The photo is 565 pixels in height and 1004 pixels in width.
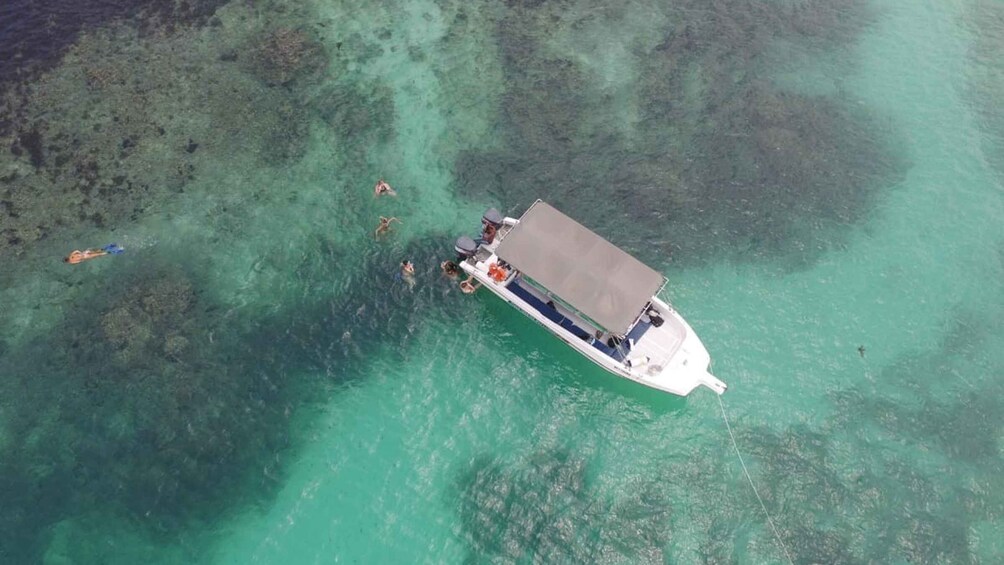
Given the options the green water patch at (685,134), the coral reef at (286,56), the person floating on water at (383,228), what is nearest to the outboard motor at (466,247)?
the person floating on water at (383,228)

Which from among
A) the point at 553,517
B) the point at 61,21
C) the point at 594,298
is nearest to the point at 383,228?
the point at 594,298

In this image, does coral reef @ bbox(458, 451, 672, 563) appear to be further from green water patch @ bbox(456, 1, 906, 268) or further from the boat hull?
green water patch @ bbox(456, 1, 906, 268)

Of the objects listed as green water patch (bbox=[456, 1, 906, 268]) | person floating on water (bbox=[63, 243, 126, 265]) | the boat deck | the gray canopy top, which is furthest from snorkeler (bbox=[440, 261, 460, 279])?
person floating on water (bbox=[63, 243, 126, 265])

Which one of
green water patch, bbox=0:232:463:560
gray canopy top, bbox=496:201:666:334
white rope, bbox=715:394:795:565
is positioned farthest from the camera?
gray canopy top, bbox=496:201:666:334

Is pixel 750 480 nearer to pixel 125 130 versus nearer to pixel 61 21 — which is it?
pixel 125 130

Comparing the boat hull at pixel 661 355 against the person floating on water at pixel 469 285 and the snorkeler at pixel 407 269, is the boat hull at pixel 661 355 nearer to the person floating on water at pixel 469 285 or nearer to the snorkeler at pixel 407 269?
the person floating on water at pixel 469 285

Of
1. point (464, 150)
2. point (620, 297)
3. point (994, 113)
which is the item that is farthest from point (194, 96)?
point (994, 113)
